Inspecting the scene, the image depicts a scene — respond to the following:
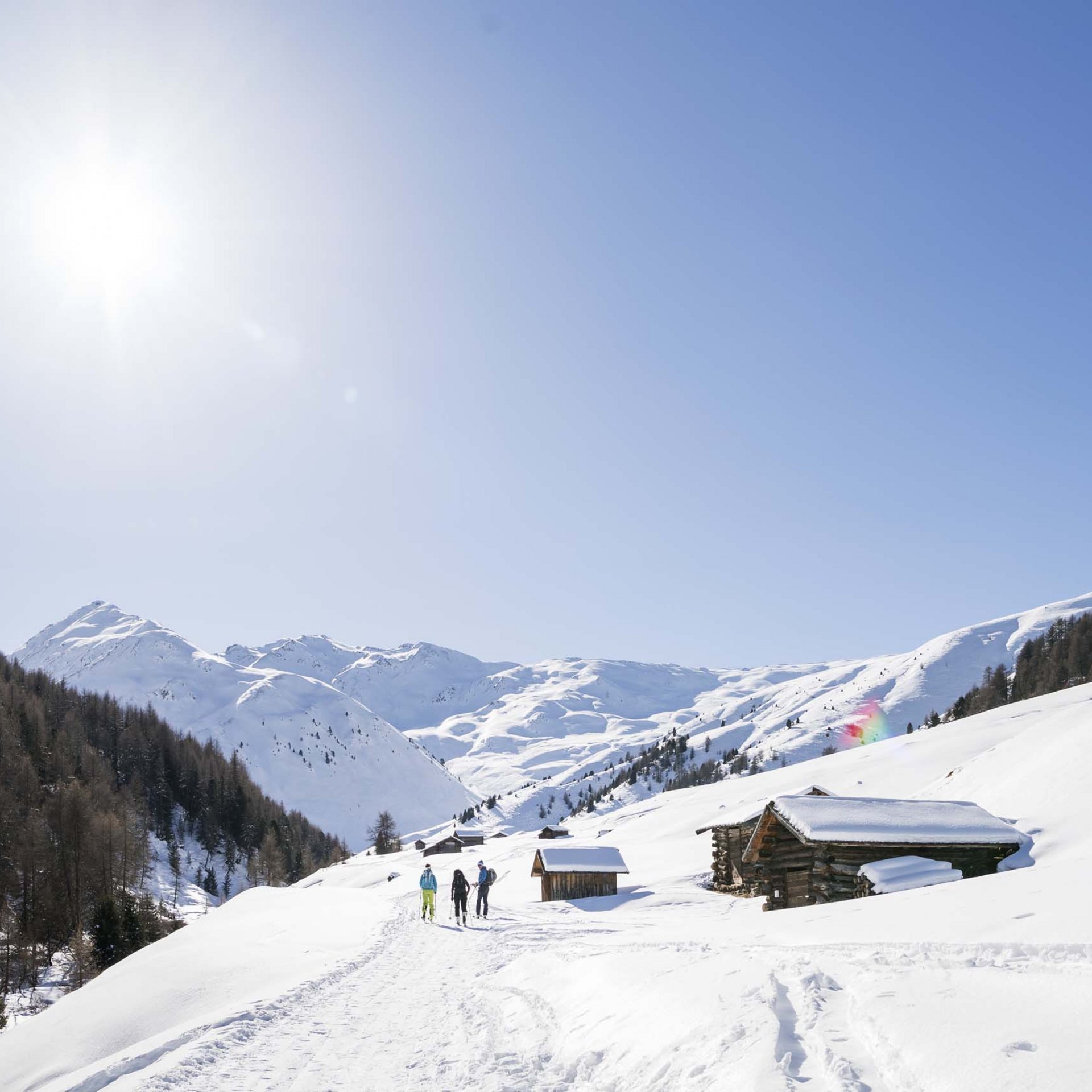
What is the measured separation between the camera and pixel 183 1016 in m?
12.9

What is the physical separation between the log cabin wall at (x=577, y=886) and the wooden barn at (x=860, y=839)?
14.5 metres

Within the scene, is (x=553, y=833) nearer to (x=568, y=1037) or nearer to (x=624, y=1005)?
(x=624, y=1005)

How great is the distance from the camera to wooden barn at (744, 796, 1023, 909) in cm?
2419

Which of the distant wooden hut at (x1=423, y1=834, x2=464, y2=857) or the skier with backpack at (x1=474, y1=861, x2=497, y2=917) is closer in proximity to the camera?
the skier with backpack at (x1=474, y1=861, x2=497, y2=917)

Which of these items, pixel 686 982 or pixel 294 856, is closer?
pixel 686 982

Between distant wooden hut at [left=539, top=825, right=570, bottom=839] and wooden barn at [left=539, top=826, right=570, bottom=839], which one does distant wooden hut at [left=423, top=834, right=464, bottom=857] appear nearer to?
wooden barn at [left=539, top=826, right=570, bottom=839]

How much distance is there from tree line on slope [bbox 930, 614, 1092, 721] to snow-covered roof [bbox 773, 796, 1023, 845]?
93784 mm

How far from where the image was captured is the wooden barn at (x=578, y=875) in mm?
39281

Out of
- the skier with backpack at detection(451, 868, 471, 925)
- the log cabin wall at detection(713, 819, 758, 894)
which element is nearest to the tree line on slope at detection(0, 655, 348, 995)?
the skier with backpack at detection(451, 868, 471, 925)

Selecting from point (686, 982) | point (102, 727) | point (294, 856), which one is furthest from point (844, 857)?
point (102, 727)

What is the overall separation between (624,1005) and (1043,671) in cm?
13103

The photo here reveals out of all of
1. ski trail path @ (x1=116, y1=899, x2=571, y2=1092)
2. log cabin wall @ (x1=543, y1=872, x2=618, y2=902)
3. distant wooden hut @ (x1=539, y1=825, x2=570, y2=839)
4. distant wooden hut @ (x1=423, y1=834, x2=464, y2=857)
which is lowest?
distant wooden hut @ (x1=423, y1=834, x2=464, y2=857)

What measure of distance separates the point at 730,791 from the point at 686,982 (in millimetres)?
71068

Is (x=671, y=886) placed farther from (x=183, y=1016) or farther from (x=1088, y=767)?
(x=183, y=1016)
